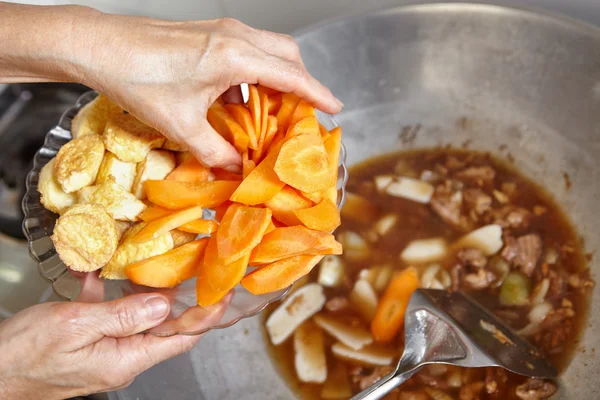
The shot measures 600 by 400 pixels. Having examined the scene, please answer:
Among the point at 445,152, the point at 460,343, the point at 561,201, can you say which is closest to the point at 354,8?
the point at 445,152

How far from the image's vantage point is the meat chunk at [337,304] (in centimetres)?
140

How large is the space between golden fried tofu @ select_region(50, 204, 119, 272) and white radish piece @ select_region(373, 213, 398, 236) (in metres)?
0.76

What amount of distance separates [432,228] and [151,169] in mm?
786

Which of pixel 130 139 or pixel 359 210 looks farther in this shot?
pixel 359 210

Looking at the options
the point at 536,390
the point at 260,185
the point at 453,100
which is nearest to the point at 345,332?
the point at 536,390

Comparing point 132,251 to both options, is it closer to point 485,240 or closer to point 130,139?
point 130,139

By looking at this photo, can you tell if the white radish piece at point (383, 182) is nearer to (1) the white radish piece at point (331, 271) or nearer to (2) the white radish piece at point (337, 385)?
(1) the white radish piece at point (331, 271)

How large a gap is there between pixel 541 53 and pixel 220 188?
39.4 inches

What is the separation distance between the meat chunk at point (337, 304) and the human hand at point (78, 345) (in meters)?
0.44

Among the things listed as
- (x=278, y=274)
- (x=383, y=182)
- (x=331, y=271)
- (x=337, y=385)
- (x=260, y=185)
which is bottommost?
(x=337, y=385)

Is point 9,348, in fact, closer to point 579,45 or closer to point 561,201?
point 561,201

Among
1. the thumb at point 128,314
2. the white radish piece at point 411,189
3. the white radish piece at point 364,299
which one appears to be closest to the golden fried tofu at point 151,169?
the thumb at point 128,314

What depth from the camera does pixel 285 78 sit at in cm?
105

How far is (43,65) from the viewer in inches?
40.1
